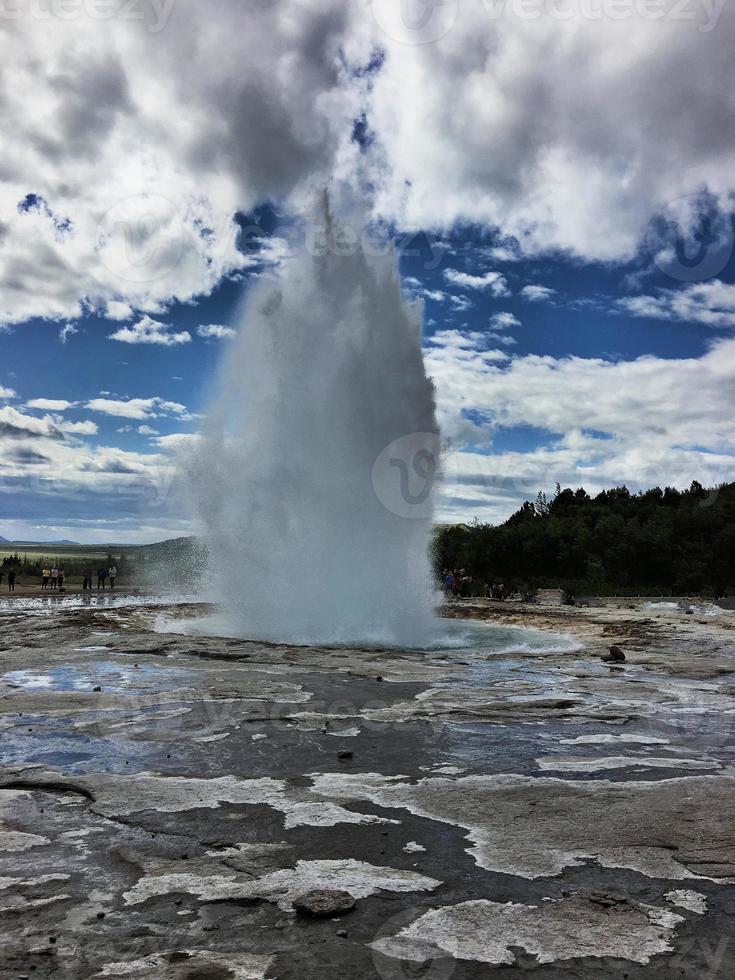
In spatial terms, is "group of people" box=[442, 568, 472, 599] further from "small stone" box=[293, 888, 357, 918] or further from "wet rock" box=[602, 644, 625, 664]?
"small stone" box=[293, 888, 357, 918]

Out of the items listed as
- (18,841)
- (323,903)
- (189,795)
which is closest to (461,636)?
(189,795)

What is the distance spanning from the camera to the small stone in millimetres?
3980

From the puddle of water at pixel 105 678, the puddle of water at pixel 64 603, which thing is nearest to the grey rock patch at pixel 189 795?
the puddle of water at pixel 105 678

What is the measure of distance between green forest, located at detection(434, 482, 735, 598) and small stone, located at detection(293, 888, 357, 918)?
130 ft

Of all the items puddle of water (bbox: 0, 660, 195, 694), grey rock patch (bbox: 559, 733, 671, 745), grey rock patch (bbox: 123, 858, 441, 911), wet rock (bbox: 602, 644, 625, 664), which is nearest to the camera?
grey rock patch (bbox: 123, 858, 441, 911)

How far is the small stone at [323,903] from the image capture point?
3980 millimetres

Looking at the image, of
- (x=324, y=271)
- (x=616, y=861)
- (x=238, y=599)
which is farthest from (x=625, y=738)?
(x=324, y=271)

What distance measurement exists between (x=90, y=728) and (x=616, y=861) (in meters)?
6.10

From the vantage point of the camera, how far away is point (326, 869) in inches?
180

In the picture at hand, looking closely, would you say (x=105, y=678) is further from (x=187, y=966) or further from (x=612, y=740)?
(x=187, y=966)

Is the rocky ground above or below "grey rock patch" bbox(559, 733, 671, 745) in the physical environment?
above

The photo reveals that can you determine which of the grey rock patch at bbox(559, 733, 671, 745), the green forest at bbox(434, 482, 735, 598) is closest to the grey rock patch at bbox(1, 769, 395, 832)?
the grey rock patch at bbox(559, 733, 671, 745)

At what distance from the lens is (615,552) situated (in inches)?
2104

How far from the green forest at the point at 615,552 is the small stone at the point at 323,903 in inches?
1556
